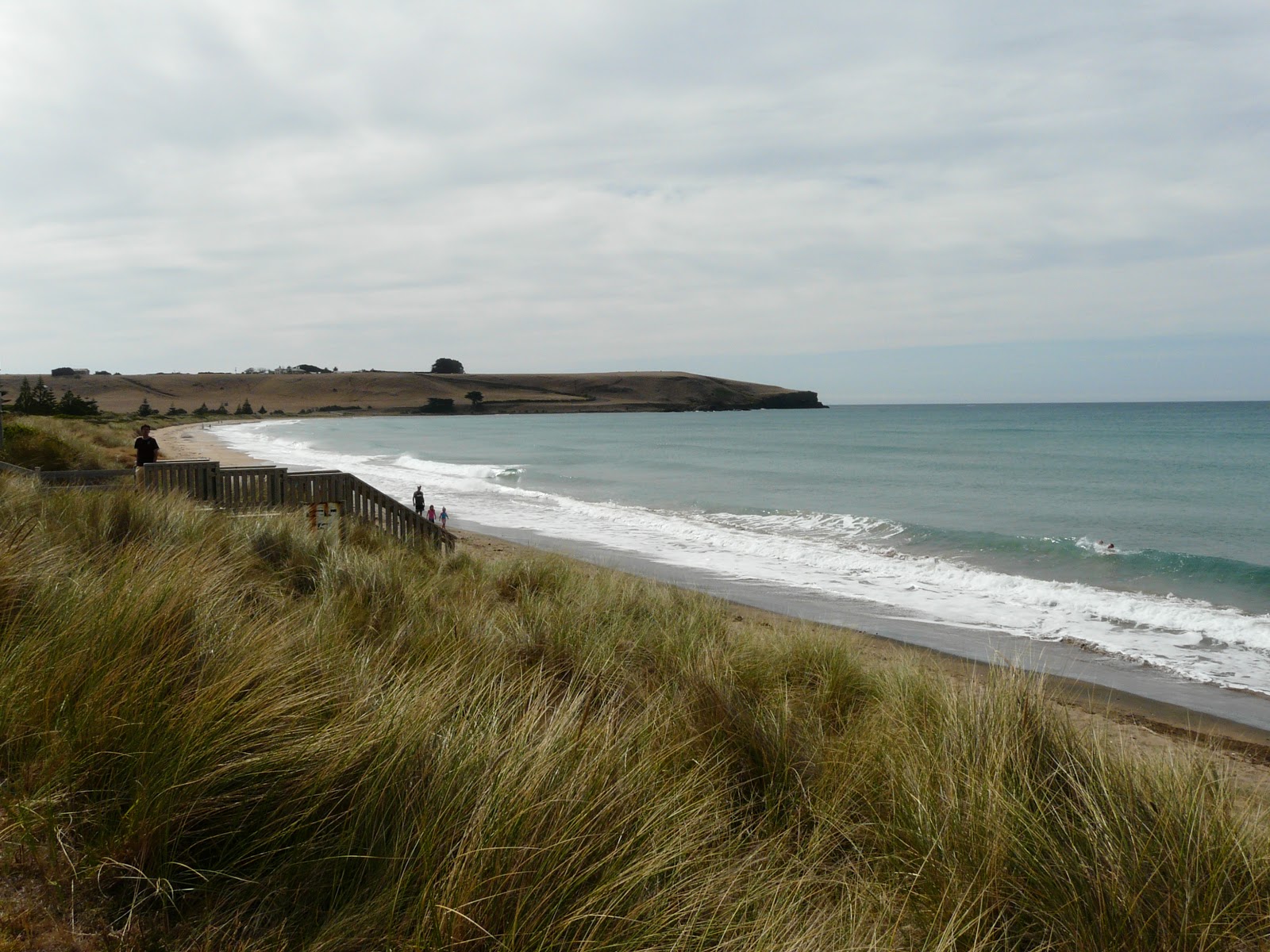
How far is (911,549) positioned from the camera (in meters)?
20.8

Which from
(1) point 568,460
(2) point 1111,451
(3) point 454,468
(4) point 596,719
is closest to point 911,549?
(4) point 596,719

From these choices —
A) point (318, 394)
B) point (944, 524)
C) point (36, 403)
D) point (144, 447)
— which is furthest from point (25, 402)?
point (318, 394)

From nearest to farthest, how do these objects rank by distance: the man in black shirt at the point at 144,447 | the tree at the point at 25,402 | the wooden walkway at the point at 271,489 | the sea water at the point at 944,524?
the wooden walkway at the point at 271,489, the sea water at the point at 944,524, the man in black shirt at the point at 144,447, the tree at the point at 25,402

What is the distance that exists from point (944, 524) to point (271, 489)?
745 inches

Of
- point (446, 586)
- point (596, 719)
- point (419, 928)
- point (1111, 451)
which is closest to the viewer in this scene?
point (419, 928)

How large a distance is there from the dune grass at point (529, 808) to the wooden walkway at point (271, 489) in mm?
7431

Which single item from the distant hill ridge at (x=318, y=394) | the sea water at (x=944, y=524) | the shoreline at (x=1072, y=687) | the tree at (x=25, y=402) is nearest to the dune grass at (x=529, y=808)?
the shoreline at (x=1072, y=687)

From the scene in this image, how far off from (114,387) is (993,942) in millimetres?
196858

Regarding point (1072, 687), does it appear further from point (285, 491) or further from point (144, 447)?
point (144, 447)

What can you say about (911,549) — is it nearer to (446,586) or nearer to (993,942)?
(446,586)

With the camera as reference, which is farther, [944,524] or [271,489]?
[944,524]

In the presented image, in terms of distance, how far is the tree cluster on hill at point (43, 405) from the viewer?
166 feet

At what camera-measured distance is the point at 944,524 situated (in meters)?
25.0

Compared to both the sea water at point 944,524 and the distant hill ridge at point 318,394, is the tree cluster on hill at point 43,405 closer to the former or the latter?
the sea water at point 944,524
